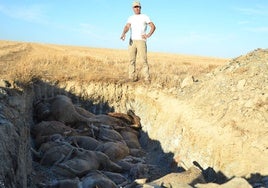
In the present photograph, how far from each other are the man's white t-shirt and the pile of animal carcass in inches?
96.2

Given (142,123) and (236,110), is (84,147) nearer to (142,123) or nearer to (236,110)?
(236,110)

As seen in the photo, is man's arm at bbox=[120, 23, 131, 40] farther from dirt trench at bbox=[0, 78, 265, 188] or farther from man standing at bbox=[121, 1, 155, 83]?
dirt trench at bbox=[0, 78, 265, 188]

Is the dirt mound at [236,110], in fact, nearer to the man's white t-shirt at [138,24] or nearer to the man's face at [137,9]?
the man's white t-shirt at [138,24]

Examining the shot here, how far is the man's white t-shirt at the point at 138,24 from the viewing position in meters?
14.5

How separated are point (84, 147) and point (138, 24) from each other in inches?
188

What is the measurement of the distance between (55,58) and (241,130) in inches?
411

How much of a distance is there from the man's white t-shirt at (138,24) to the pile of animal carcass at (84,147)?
8.01ft

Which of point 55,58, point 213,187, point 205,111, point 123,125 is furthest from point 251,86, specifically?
point 55,58

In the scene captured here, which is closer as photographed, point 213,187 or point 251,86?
point 213,187

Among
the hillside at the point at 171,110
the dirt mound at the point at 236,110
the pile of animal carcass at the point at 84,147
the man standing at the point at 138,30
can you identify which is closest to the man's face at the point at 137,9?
the man standing at the point at 138,30

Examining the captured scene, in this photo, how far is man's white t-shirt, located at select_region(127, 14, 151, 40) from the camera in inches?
571

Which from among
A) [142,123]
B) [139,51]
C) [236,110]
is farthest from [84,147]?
[139,51]

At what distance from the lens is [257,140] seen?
382 inches

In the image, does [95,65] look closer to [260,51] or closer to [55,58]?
[55,58]
